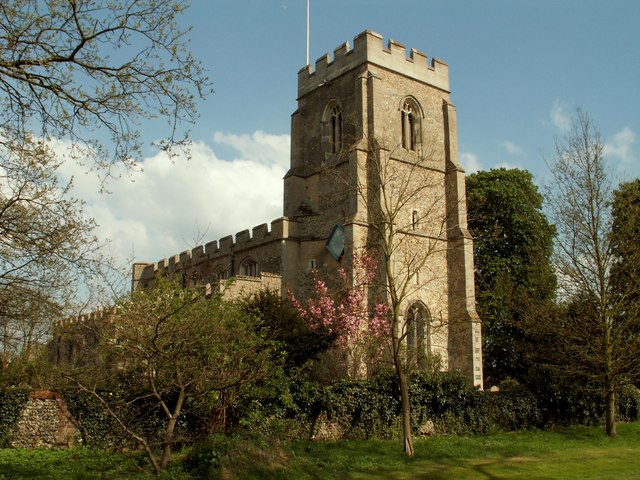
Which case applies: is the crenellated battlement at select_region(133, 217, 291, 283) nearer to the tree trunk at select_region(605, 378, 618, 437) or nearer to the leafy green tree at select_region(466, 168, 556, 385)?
the leafy green tree at select_region(466, 168, 556, 385)

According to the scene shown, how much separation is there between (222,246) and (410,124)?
967cm

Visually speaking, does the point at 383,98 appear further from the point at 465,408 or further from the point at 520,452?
the point at 520,452

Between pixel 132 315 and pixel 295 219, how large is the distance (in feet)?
49.3

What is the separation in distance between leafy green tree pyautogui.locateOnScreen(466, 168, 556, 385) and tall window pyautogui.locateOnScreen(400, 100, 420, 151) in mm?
3700

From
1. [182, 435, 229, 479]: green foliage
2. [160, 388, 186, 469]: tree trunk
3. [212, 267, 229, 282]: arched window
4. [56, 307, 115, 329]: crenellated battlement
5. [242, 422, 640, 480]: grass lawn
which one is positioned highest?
[212, 267, 229, 282]: arched window

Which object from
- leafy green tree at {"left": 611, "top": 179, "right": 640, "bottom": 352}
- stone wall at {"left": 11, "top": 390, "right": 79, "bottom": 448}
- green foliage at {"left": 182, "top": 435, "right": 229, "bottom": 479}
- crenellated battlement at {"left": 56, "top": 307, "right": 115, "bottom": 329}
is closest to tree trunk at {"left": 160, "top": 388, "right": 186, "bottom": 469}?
green foliage at {"left": 182, "top": 435, "right": 229, "bottom": 479}

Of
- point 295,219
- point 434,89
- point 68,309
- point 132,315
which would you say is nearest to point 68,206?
point 68,309

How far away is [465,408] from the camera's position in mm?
17203

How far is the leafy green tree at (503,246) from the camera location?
27.5 m

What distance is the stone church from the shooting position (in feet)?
75.9

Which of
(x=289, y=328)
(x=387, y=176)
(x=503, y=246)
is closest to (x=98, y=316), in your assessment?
(x=289, y=328)

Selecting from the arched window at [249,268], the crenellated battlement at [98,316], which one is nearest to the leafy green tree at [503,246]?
the arched window at [249,268]

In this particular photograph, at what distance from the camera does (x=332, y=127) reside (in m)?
26.4

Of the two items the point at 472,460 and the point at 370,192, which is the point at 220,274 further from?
the point at 472,460
